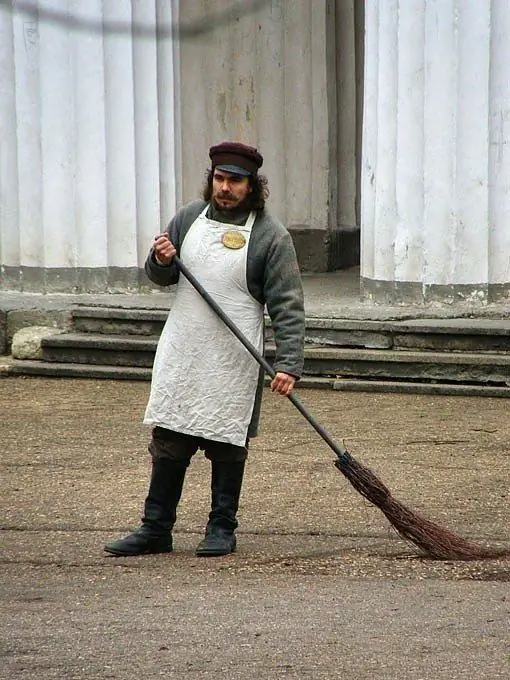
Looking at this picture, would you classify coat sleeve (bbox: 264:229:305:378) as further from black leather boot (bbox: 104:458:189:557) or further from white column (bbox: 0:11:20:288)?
white column (bbox: 0:11:20:288)

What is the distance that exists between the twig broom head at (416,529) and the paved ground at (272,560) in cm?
6

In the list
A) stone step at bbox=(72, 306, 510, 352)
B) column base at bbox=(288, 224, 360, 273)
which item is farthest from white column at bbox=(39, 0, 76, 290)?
column base at bbox=(288, 224, 360, 273)

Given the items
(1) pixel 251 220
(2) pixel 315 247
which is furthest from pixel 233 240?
(2) pixel 315 247

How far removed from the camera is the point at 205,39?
12.5 meters

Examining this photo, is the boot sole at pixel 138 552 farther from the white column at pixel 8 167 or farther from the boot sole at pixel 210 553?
the white column at pixel 8 167

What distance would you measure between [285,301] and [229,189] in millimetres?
526

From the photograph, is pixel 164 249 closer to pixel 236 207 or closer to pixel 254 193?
pixel 236 207

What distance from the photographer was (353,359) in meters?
9.81

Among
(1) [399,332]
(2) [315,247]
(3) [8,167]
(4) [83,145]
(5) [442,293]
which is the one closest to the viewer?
(1) [399,332]

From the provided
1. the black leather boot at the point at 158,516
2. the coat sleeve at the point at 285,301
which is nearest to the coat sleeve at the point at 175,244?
the coat sleeve at the point at 285,301

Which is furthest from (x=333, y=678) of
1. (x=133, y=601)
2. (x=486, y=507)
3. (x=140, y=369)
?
(x=140, y=369)

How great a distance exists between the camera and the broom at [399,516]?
19.9 ft

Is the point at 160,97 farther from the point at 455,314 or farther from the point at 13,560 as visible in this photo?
the point at 13,560

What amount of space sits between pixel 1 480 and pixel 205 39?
600 cm
